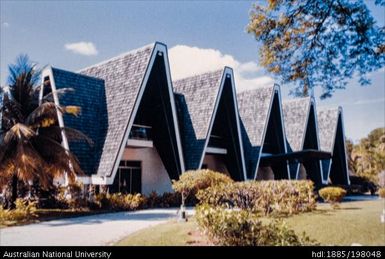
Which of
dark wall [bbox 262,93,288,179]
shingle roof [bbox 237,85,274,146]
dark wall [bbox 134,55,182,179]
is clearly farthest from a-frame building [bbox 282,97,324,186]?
dark wall [bbox 134,55,182,179]

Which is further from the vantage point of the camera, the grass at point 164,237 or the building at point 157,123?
the building at point 157,123

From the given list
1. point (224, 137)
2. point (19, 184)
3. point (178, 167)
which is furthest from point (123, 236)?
point (224, 137)

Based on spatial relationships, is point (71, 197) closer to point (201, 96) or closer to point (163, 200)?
point (163, 200)

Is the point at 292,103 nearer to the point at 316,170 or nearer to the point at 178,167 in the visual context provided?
the point at 316,170

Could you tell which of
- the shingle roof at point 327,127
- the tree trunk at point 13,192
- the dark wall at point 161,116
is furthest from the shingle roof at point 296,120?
the tree trunk at point 13,192

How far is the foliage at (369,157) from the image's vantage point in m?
32.9

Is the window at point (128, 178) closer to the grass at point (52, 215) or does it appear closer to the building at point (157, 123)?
the building at point (157, 123)

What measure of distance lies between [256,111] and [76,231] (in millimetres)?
19802

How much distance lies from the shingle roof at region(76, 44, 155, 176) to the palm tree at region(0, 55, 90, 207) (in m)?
1.94

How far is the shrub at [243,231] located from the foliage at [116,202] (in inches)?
341

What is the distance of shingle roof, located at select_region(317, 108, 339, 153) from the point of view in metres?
34.2

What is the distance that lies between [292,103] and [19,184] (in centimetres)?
2484

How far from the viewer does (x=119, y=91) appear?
1928cm

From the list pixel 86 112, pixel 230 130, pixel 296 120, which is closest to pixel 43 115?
pixel 86 112
